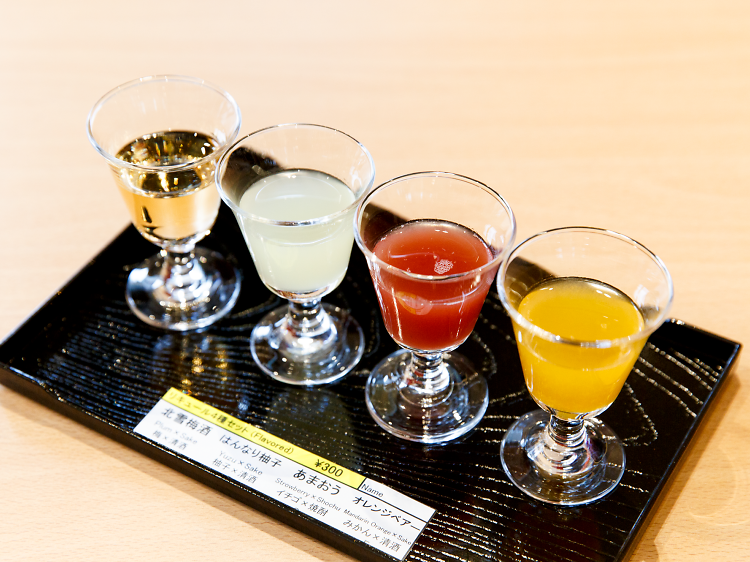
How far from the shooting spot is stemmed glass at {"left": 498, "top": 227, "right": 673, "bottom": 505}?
0.90m

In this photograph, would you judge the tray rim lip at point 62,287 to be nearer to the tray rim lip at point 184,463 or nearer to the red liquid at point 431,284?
the tray rim lip at point 184,463

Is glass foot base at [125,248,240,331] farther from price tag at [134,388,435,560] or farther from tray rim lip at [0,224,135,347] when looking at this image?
price tag at [134,388,435,560]

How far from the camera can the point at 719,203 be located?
1445 millimetres

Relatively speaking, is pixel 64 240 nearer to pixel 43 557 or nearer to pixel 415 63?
pixel 43 557

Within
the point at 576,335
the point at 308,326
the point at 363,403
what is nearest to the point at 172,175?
the point at 308,326

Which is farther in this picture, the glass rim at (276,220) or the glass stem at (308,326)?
the glass stem at (308,326)

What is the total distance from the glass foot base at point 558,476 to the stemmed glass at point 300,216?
0.27 metres

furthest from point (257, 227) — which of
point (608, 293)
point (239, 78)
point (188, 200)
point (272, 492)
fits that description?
point (239, 78)

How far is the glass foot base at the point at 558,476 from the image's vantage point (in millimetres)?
1030

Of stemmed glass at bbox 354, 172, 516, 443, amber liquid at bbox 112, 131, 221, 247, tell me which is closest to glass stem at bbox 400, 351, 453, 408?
stemmed glass at bbox 354, 172, 516, 443

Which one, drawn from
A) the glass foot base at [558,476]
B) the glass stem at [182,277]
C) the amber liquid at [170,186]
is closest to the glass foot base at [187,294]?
the glass stem at [182,277]

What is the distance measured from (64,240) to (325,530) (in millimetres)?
747

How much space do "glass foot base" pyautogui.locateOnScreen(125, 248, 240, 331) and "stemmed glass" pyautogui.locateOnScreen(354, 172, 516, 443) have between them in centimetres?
30

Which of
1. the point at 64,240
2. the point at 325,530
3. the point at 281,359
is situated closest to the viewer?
the point at 325,530
